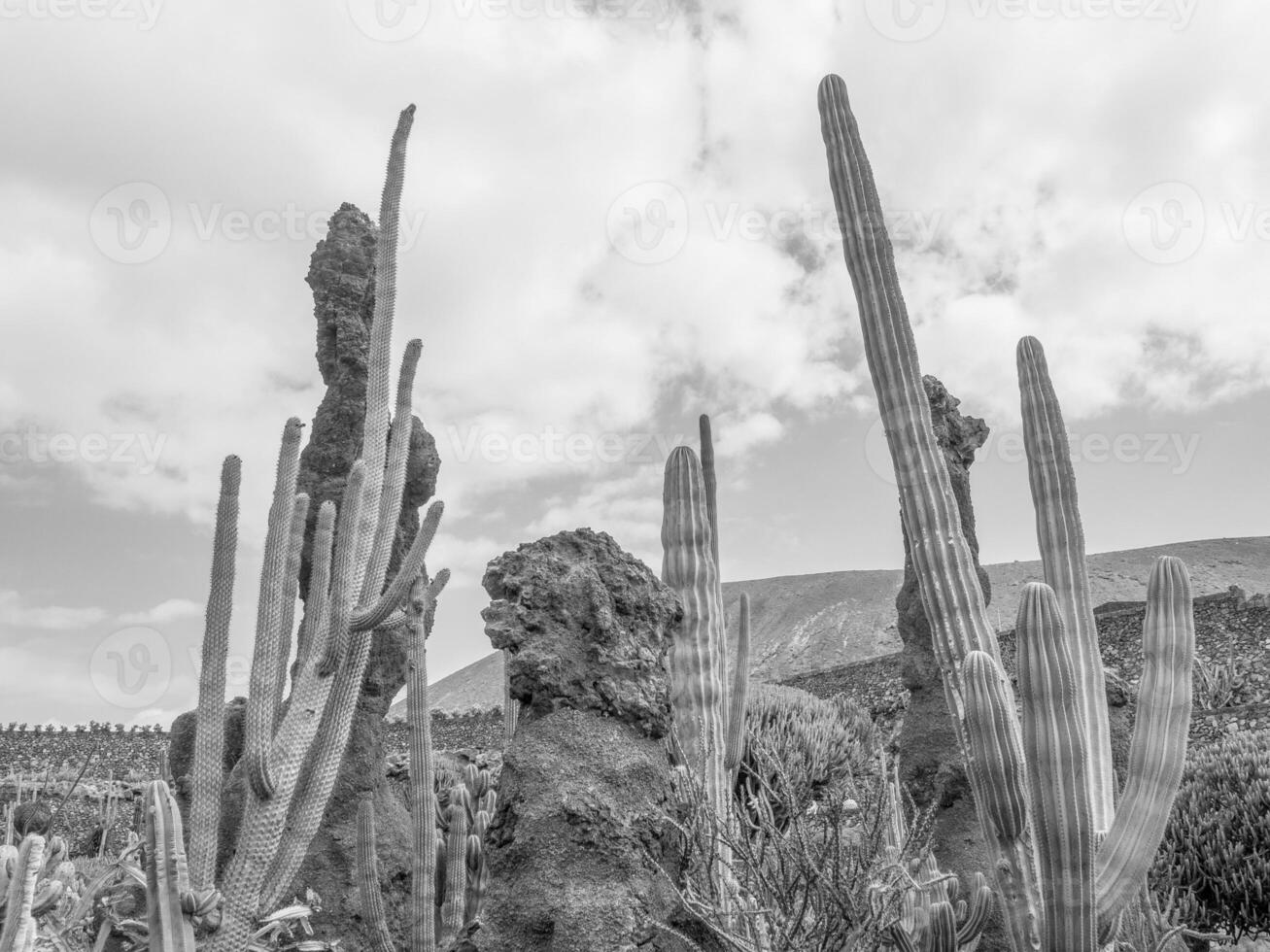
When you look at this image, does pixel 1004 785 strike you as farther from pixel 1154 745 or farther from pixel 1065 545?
pixel 1065 545

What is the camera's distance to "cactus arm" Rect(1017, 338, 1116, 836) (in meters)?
4.20

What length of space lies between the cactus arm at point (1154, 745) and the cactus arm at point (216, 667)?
4.03m

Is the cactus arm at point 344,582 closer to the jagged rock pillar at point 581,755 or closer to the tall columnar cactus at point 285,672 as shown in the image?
the tall columnar cactus at point 285,672

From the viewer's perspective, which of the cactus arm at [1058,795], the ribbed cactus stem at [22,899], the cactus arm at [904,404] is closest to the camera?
the ribbed cactus stem at [22,899]

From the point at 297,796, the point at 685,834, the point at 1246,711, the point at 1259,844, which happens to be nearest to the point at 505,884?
the point at 685,834

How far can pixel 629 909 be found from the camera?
277cm

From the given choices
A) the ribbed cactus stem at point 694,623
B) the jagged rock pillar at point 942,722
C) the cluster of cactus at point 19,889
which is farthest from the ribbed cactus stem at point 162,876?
the jagged rock pillar at point 942,722

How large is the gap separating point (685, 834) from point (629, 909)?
0.43m

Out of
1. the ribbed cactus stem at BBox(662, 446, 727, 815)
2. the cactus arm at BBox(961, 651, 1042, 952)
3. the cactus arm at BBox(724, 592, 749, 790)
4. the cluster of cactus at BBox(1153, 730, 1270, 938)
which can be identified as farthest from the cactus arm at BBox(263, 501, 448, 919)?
the cluster of cactus at BBox(1153, 730, 1270, 938)

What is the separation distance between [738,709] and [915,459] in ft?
6.07

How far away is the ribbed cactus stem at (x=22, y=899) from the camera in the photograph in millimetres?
2064

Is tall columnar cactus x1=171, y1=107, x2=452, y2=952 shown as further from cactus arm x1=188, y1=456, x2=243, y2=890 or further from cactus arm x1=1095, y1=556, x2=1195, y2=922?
cactus arm x1=1095, y1=556, x2=1195, y2=922

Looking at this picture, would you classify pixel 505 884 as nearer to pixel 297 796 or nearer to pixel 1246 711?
pixel 297 796

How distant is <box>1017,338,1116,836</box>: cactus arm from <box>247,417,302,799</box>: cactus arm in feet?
12.6
